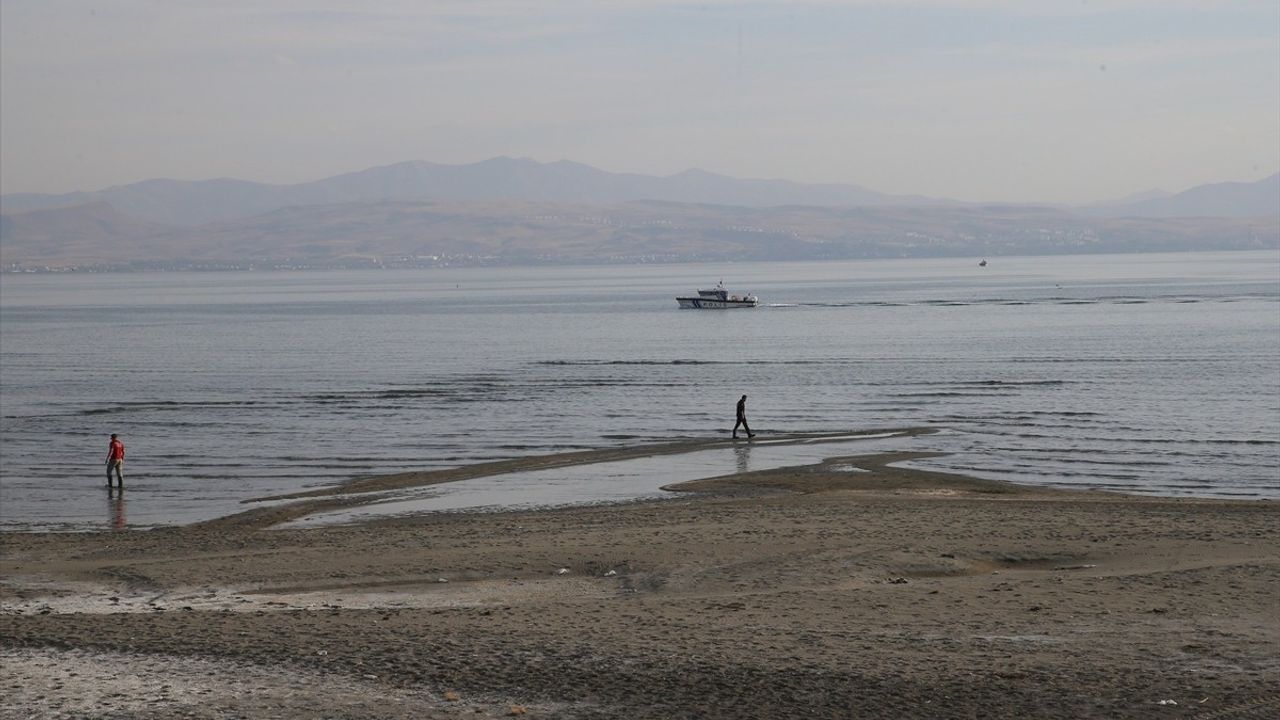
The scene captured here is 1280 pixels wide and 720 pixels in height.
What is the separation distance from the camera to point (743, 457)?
44.5 metres

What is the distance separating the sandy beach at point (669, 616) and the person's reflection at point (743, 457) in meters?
10.3

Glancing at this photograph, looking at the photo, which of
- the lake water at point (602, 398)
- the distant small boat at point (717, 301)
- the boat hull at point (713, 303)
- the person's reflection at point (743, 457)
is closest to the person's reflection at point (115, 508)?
Answer: the lake water at point (602, 398)

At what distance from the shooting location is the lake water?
42062 mm

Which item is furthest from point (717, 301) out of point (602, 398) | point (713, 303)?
point (602, 398)

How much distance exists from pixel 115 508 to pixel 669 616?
21608 mm

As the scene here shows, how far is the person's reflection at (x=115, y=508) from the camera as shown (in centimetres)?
3372

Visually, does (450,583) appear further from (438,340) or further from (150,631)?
(438,340)

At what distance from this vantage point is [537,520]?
31.0m

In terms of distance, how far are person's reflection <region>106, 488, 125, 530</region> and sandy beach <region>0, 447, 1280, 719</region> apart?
2.64m

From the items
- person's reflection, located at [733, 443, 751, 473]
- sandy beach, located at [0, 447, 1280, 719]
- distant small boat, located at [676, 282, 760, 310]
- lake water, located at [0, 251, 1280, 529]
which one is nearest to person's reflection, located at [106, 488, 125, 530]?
lake water, located at [0, 251, 1280, 529]

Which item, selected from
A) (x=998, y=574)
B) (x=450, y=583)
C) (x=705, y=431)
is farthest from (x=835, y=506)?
(x=705, y=431)

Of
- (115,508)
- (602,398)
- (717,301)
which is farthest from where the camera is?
(717,301)

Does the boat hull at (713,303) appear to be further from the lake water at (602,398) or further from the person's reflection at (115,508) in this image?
the person's reflection at (115,508)

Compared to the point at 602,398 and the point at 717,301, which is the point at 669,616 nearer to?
the point at 602,398
